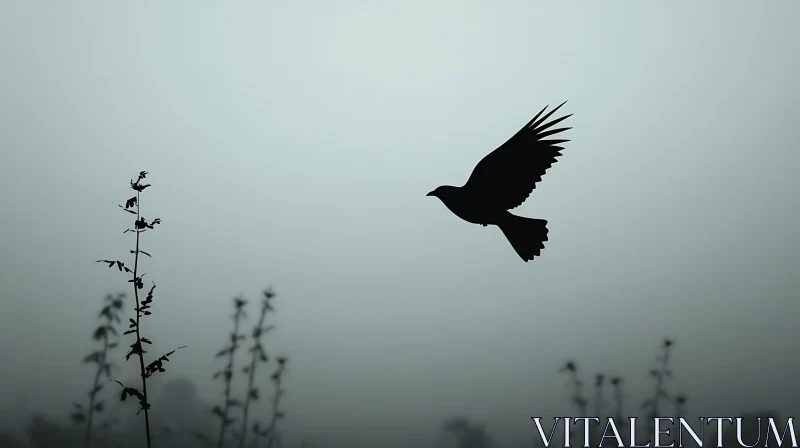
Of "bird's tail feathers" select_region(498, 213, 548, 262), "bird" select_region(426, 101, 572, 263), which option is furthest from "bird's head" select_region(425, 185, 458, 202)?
"bird's tail feathers" select_region(498, 213, 548, 262)

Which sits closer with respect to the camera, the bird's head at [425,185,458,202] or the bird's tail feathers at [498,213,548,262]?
the bird's head at [425,185,458,202]

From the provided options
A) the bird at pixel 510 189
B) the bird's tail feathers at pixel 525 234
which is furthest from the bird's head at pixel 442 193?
the bird's tail feathers at pixel 525 234

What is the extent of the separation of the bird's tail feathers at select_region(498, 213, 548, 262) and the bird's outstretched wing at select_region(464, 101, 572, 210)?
16 centimetres

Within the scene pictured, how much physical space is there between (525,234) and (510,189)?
1.24 ft

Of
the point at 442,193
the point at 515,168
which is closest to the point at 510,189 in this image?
the point at 515,168

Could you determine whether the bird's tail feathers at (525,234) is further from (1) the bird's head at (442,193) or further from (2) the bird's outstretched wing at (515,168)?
(1) the bird's head at (442,193)

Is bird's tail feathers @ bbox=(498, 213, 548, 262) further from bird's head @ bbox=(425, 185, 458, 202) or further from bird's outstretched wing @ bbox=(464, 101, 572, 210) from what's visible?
bird's head @ bbox=(425, 185, 458, 202)

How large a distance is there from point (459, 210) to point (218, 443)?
6265 mm

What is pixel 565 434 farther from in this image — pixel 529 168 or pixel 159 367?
pixel 159 367

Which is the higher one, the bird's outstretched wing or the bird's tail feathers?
the bird's outstretched wing

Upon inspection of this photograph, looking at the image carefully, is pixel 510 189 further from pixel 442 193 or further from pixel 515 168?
pixel 442 193

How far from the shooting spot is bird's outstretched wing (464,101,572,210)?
5.03 metres

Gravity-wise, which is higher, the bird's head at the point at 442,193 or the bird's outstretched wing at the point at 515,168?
the bird's outstretched wing at the point at 515,168

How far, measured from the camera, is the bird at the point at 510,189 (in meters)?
4.89
